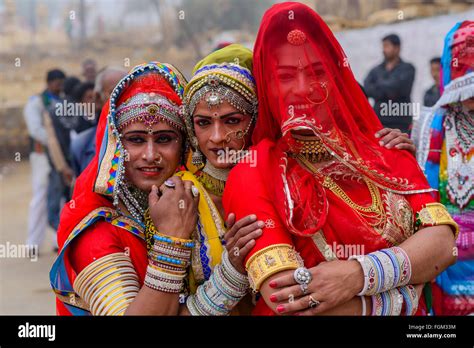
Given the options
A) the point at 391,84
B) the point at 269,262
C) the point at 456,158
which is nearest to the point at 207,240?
the point at 269,262

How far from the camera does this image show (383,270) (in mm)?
2494

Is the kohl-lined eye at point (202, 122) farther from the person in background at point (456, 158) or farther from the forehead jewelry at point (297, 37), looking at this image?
the person in background at point (456, 158)

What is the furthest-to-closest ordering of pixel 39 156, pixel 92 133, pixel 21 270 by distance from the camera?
pixel 39 156 < pixel 21 270 < pixel 92 133

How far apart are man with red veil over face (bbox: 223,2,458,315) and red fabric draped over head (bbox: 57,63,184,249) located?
19.4 inches

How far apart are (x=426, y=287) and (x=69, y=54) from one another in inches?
517

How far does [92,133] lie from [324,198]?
4234 mm

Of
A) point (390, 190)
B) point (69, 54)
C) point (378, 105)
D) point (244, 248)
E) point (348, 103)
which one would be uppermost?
point (69, 54)

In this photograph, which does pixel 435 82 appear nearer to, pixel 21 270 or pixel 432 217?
pixel 21 270

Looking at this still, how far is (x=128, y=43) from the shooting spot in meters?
14.4

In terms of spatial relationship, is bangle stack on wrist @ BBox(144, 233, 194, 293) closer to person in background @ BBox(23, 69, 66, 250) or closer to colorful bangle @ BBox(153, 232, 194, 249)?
colorful bangle @ BBox(153, 232, 194, 249)

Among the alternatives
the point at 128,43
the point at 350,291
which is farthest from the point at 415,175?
the point at 128,43

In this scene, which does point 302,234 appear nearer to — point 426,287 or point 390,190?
point 390,190

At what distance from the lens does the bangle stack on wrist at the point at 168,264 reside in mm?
2664

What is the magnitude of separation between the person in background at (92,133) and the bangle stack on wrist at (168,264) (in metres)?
3.52
